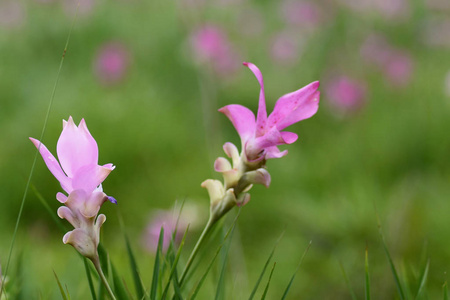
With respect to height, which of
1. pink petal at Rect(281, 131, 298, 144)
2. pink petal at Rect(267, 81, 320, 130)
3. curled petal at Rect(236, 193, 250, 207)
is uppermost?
pink petal at Rect(267, 81, 320, 130)

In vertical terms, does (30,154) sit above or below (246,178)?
below

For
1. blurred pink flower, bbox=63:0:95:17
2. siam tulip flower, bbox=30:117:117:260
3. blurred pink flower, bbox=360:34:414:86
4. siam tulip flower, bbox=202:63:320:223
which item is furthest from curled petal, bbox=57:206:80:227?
blurred pink flower, bbox=63:0:95:17

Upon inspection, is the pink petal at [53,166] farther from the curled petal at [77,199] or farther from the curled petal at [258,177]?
the curled petal at [258,177]

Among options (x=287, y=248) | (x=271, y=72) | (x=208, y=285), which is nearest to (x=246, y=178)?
(x=208, y=285)

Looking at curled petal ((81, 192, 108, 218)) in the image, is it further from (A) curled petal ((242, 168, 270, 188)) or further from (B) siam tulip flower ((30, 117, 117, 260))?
(A) curled petal ((242, 168, 270, 188))

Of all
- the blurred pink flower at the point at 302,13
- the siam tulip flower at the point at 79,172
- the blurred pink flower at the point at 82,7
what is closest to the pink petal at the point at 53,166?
the siam tulip flower at the point at 79,172

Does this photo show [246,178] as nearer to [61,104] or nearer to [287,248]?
[287,248]

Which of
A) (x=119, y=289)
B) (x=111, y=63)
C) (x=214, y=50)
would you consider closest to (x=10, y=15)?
(x=111, y=63)
